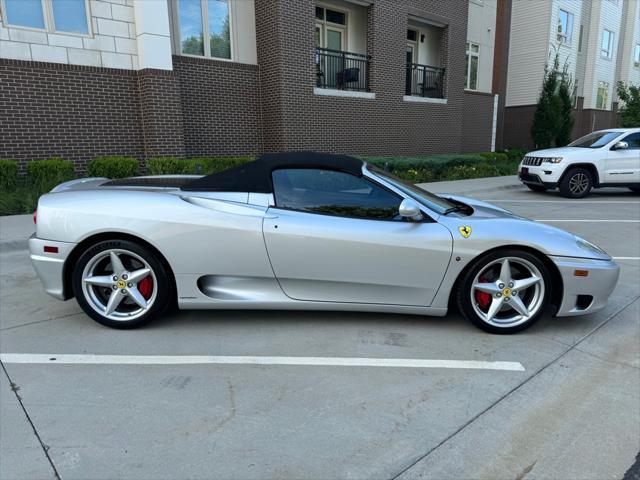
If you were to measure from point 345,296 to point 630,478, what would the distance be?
6.82 ft

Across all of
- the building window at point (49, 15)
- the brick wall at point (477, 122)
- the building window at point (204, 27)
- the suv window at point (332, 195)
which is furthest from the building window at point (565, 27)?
the suv window at point (332, 195)

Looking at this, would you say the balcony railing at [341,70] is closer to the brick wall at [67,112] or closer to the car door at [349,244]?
the brick wall at [67,112]

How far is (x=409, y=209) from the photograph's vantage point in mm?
3584

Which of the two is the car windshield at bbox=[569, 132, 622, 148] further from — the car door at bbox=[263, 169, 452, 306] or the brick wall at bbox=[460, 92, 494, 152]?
the car door at bbox=[263, 169, 452, 306]

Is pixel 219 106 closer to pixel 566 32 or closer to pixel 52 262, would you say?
pixel 52 262

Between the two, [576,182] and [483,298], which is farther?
[576,182]

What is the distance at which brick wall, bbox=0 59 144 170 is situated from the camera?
31.9 feet

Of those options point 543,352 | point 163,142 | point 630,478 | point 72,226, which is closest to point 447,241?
point 543,352

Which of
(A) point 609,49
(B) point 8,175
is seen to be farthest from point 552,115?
(B) point 8,175

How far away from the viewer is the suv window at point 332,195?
3.77 meters

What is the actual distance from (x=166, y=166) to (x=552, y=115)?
18488 mm

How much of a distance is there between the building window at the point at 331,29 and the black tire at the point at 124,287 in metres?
13.1

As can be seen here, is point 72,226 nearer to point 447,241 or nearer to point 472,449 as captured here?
point 447,241

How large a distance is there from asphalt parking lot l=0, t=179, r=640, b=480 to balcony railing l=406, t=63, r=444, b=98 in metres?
14.9
